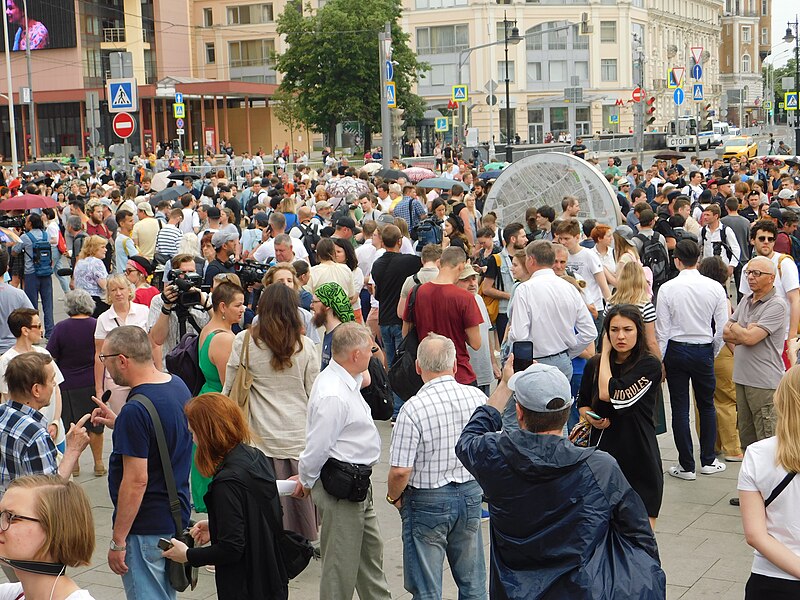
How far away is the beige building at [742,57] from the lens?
4961 inches

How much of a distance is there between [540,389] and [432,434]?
1365mm

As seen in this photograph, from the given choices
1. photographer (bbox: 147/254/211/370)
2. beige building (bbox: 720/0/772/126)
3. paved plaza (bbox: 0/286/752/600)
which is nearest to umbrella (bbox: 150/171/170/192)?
paved plaza (bbox: 0/286/752/600)

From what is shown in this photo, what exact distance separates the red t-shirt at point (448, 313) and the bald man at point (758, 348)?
1981 mm

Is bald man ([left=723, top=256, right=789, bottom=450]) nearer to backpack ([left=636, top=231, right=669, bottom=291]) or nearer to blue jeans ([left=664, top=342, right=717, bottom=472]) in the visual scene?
blue jeans ([left=664, top=342, right=717, bottom=472])

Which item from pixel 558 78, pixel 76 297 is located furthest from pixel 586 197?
pixel 558 78

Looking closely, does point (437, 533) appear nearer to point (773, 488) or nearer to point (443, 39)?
point (773, 488)

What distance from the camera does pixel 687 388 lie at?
8578 millimetres

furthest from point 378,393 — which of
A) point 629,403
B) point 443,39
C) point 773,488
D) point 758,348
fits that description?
point 443,39

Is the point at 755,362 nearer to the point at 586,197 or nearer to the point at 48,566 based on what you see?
the point at 48,566

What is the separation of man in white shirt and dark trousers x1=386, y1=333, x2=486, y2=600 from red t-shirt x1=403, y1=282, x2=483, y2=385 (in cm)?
265

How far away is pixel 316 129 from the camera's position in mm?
62938

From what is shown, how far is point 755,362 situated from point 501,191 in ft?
32.5

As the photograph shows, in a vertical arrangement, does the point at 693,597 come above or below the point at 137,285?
below

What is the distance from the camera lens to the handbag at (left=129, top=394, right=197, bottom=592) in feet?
16.8
